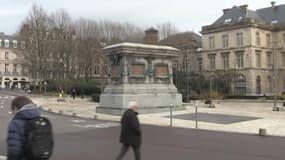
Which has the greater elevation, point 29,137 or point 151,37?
point 151,37

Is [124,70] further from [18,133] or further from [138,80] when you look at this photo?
[18,133]

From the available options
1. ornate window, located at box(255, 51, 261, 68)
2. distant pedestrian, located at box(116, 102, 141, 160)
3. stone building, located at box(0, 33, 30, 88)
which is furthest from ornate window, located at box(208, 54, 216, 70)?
distant pedestrian, located at box(116, 102, 141, 160)

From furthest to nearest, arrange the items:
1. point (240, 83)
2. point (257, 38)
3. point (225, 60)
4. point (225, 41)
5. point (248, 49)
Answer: point (225, 60), point (225, 41), point (257, 38), point (248, 49), point (240, 83)

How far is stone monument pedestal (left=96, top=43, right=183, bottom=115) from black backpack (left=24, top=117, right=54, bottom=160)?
808 inches

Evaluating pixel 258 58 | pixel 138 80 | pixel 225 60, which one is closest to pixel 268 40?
pixel 258 58

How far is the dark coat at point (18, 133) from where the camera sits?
525 cm

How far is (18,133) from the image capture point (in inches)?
208

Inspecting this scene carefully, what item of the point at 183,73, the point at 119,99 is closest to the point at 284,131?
the point at 119,99

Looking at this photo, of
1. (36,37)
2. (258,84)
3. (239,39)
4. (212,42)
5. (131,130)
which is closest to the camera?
(131,130)

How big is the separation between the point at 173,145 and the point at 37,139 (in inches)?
332

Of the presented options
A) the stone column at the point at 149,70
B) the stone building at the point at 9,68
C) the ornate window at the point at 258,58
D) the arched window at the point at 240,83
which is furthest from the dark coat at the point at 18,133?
the stone building at the point at 9,68

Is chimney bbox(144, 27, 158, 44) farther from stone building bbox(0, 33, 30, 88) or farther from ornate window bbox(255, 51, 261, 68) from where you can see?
stone building bbox(0, 33, 30, 88)

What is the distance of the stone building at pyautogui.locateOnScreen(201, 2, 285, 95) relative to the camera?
7256cm

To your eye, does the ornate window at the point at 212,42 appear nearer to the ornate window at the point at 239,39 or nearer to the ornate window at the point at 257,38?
the ornate window at the point at 239,39
